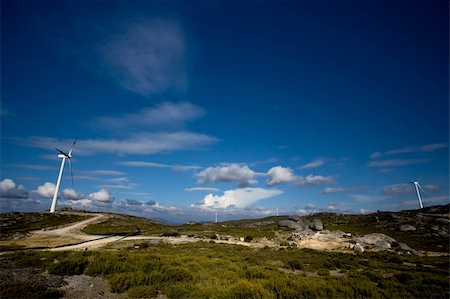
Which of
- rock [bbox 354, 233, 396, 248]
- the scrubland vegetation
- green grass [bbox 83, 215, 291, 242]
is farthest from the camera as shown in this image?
green grass [bbox 83, 215, 291, 242]

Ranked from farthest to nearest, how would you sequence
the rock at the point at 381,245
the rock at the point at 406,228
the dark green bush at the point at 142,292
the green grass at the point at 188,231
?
1. the rock at the point at 406,228
2. the green grass at the point at 188,231
3. the rock at the point at 381,245
4. the dark green bush at the point at 142,292

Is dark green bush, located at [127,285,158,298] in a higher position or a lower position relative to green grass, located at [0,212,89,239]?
lower

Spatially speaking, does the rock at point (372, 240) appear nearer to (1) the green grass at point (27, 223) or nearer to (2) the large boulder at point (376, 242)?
(2) the large boulder at point (376, 242)

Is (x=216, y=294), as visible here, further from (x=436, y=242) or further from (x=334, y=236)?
(x=436, y=242)

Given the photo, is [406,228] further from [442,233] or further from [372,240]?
[372,240]

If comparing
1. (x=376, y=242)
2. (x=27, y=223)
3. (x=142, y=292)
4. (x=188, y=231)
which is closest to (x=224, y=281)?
(x=142, y=292)

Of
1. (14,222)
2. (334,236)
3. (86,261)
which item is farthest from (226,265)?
(14,222)

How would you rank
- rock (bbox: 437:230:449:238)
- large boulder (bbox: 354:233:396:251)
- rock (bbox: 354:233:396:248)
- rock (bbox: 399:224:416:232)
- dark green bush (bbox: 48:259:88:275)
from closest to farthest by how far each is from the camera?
1. dark green bush (bbox: 48:259:88:275)
2. large boulder (bbox: 354:233:396:251)
3. rock (bbox: 354:233:396:248)
4. rock (bbox: 437:230:449:238)
5. rock (bbox: 399:224:416:232)

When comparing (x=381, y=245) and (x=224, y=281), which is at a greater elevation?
(x=224, y=281)

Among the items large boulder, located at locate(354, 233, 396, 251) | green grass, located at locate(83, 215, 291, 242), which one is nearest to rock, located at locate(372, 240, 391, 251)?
large boulder, located at locate(354, 233, 396, 251)

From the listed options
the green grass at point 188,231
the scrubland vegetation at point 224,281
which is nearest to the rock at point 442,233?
the green grass at point 188,231

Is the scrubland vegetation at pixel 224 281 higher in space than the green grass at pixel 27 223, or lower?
lower

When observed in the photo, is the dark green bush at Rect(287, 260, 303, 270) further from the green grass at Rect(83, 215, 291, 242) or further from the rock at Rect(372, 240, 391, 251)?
the green grass at Rect(83, 215, 291, 242)

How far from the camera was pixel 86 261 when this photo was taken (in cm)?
2298
